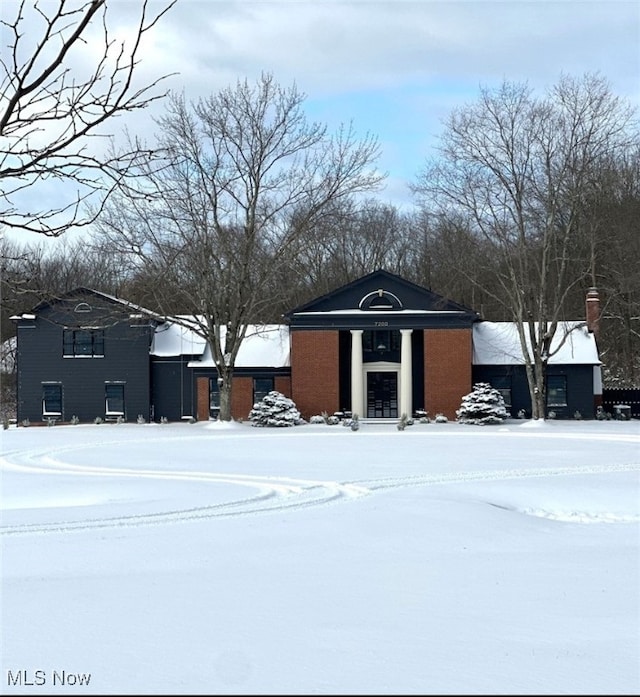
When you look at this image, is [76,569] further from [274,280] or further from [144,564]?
[274,280]

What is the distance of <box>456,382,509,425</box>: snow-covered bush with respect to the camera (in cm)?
4159

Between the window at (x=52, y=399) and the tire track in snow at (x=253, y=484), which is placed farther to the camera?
the window at (x=52, y=399)

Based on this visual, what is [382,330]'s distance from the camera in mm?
45125

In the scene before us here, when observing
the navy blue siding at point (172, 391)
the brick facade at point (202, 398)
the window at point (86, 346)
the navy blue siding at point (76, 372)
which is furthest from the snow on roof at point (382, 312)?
the window at point (86, 346)

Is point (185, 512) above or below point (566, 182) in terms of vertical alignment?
below

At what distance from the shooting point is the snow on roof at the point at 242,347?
45.6m

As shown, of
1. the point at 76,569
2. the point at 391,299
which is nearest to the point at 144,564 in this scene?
the point at 76,569

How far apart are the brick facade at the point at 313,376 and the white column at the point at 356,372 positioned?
796mm

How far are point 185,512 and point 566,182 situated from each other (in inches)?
1248

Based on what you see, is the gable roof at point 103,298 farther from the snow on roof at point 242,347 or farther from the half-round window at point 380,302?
the half-round window at point 380,302

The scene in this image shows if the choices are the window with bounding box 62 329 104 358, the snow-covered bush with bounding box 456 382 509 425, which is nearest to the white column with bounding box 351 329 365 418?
the snow-covered bush with bounding box 456 382 509 425

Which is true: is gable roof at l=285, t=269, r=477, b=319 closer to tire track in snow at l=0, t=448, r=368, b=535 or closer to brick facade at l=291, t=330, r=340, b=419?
brick facade at l=291, t=330, r=340, b=419

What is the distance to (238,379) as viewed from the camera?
45.5 m

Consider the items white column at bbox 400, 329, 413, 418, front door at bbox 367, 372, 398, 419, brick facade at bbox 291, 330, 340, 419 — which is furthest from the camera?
front door at bbox 367, 372, 398, 419
